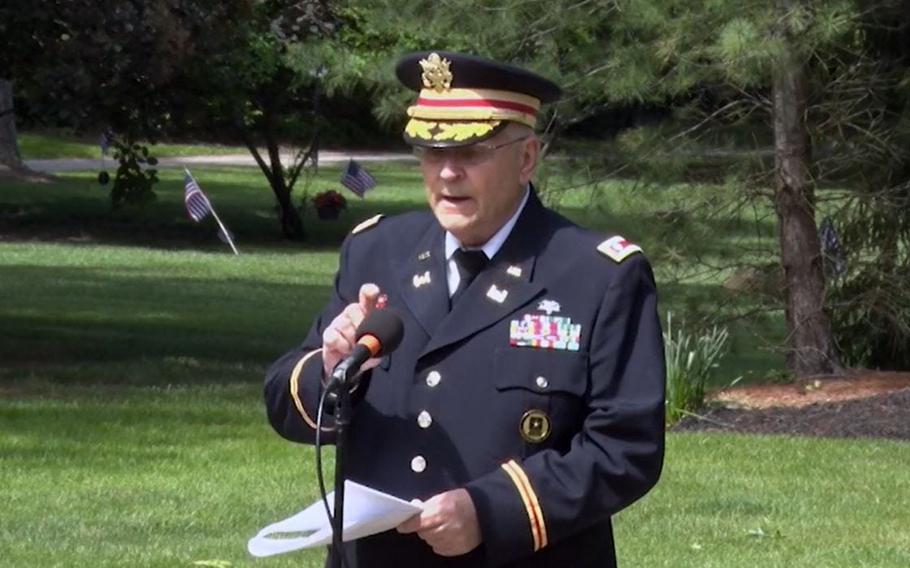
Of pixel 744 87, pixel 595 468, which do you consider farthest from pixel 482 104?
pixel 744 87

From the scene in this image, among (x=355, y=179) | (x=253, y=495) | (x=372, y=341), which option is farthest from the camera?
(x=355, y=179)

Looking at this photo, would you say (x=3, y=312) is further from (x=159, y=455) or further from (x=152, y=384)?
(x=159, y=455)

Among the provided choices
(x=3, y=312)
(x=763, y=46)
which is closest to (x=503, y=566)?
(x=763, y=46)

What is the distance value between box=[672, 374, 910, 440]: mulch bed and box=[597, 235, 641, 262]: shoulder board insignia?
26.3 ft

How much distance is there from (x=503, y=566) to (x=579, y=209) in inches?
472

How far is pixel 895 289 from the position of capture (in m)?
14.3

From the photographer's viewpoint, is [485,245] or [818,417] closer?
[485,245]

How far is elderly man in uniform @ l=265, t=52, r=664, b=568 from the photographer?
10.8 ft

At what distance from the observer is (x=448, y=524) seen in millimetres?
3211

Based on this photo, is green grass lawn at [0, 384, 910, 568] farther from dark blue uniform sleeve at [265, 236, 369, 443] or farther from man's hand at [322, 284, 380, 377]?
man's hand at [322, 284, 380, 377]

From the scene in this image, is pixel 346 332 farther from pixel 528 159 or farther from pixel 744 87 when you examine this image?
pixel 744 87

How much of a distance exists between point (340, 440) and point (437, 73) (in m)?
0.71

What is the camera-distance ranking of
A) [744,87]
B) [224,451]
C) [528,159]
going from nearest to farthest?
[528,159]
[224,451]
[744,87]

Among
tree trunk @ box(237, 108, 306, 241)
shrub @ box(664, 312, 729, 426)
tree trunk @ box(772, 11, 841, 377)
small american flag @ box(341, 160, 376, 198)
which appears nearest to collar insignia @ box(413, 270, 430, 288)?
shrub @ box(664, 312, 729, 426)
